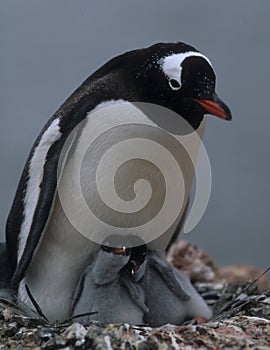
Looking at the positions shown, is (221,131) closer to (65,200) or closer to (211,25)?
(211,25)

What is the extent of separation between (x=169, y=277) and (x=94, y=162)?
25 cm

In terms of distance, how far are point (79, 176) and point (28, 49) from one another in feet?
2.53

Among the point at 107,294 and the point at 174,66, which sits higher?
the point at 174,66

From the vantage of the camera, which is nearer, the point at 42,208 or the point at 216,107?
the point at 216,107

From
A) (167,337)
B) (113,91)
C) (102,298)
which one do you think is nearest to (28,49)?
(113,91)

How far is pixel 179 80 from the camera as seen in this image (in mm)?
1026

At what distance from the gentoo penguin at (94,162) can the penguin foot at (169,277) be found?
0.07 m

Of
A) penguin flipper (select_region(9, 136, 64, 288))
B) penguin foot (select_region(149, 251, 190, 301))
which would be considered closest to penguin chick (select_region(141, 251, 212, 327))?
penguin foot (select_region(149, 251, 190, 301))

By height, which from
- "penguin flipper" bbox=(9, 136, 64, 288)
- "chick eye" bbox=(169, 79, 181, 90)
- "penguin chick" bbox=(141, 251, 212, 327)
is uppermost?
"chick eye" bbox=(169, 79, 181, 90)

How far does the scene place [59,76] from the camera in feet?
5.64

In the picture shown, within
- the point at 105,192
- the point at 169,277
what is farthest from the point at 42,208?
the point at 169,277

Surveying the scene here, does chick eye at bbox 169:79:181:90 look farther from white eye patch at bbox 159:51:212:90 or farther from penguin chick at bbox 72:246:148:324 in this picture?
penguin chick at bbox 72:246:148:324

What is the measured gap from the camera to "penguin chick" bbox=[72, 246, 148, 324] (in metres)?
1.08

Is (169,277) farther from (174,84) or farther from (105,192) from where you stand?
(174,84)
